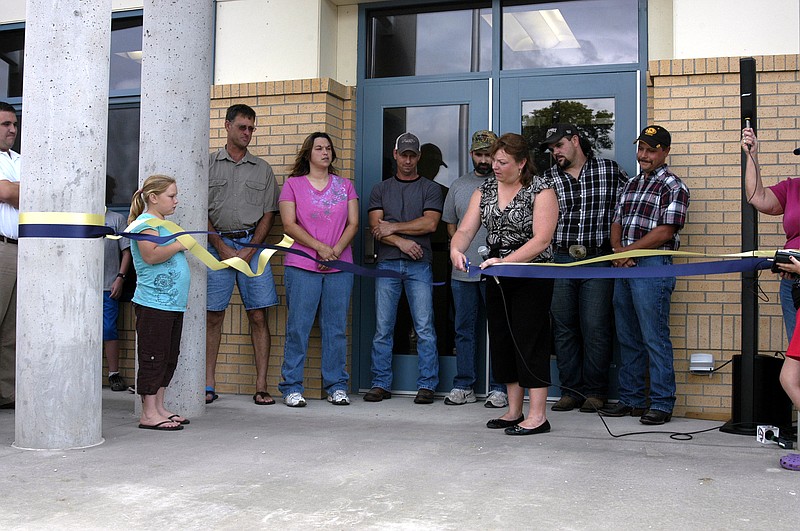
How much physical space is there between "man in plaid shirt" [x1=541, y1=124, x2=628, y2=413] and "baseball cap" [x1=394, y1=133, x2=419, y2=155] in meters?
1.10

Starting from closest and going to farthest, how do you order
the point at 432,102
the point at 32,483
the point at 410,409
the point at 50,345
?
the point at 32,483, the point at 50,345, the point at 410,409, the point at 432,102

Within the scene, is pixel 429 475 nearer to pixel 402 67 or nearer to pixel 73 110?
pixel 73 110

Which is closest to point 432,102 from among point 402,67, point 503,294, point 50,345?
point 402,67

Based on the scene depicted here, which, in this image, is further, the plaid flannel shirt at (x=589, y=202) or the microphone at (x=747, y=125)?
the plaid flannel shirt at (x=589, y=202)

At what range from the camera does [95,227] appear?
543 cm

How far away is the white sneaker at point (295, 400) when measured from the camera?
717 cm

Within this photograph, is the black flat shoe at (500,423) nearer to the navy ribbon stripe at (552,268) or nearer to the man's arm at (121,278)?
the navy ribbon stripe at (552,268)

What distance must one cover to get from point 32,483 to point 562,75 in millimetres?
5047

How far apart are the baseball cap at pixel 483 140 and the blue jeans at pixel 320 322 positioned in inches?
57.4

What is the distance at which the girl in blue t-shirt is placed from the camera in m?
5.86

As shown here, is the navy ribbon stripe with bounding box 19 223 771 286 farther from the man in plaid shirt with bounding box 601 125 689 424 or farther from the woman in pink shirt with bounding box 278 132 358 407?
the woman in pink shirt with bounding box 278 132 358 407

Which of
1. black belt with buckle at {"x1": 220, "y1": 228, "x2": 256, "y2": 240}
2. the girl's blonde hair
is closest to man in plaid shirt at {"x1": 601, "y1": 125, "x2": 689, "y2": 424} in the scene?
black belt with buckle at {"x1": 220, "y1": 228, "x2": 256, "y2": 240}

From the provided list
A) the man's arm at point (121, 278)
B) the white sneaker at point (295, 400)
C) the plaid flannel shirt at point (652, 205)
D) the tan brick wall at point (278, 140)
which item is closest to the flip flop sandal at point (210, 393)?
the tan brick wall at point (278, 140)

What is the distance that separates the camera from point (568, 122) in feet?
24.6
